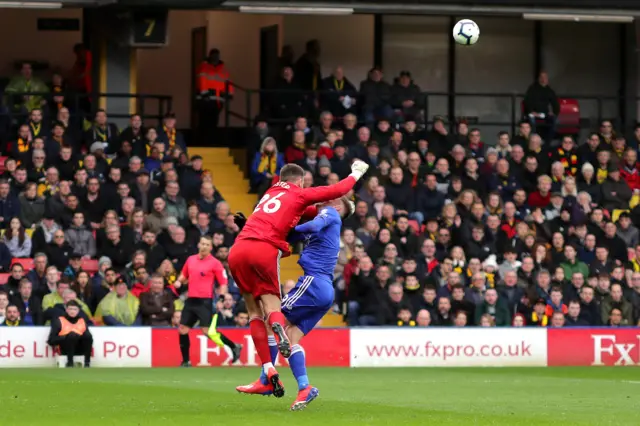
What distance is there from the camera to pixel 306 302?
44.2 feet

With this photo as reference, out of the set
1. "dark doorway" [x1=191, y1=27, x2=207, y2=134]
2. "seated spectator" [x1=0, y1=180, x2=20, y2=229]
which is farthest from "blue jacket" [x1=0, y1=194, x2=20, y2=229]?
"dark doorway" [x1=191, y1=27, x2=207, y2=134]

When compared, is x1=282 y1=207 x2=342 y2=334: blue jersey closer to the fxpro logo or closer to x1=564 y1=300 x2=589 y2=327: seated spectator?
the fxpro logo

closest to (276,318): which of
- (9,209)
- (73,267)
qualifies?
(73,267)

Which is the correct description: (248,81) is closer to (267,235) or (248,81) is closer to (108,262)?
(108,262)

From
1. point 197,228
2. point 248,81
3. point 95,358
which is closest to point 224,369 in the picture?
point 95,358

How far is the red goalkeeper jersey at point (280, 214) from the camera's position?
42.5 ft

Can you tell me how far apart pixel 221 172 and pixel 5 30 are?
504 cm

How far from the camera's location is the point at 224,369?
20.3 m

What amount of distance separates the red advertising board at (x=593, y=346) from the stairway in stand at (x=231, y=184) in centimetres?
498

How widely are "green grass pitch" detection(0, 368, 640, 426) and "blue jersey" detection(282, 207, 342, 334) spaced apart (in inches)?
30.6

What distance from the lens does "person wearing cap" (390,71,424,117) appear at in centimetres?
2755

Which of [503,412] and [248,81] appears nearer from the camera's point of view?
[503,412]

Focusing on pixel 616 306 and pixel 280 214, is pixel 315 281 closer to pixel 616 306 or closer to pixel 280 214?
pixel 280 214

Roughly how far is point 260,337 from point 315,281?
2.52 feet
